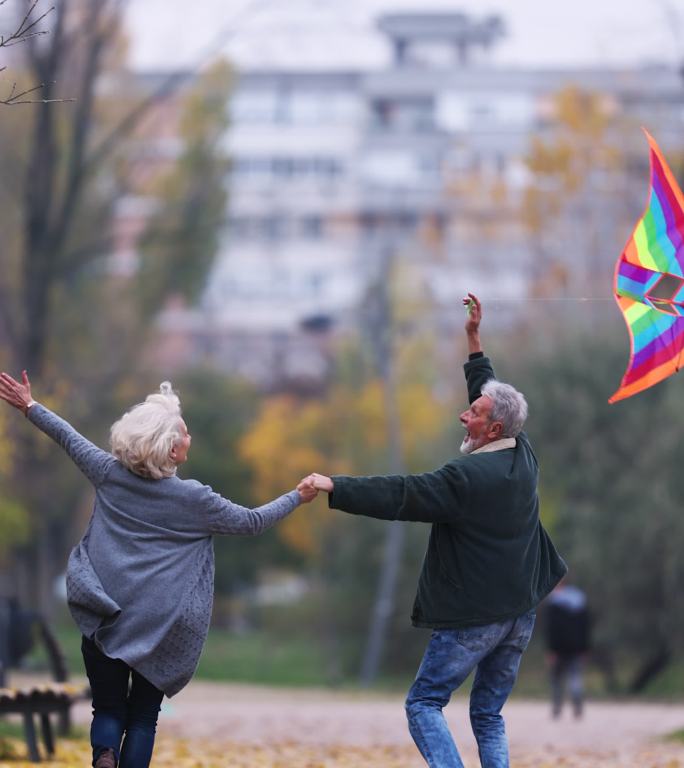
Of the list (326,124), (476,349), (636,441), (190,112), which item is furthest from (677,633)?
(326,124)

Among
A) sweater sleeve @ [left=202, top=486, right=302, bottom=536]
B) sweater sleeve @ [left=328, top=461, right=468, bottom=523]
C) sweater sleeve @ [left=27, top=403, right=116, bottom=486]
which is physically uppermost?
sweater sleeve @ [left=27, top=403, right=116, bottom=486]

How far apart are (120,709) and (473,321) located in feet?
7.79

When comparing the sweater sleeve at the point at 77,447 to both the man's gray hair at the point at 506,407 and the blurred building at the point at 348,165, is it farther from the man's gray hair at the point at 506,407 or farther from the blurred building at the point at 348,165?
the blurred building at the point at 348,165

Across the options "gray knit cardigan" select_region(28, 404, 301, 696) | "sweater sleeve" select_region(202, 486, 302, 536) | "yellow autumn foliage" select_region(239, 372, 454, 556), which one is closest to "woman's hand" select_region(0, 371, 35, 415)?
"gray knit cardigan" select_region(28, 404, 301, 696)

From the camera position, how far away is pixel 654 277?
8508 millimetres

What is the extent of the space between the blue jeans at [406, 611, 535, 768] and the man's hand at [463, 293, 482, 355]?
1351 mm

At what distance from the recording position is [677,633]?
97.5ft

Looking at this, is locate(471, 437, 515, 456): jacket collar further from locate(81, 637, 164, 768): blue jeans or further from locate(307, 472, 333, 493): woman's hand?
locate(81, 637, 164, 768): blue jeans

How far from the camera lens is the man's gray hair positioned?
7.27m

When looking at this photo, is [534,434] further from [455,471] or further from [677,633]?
[455,471]

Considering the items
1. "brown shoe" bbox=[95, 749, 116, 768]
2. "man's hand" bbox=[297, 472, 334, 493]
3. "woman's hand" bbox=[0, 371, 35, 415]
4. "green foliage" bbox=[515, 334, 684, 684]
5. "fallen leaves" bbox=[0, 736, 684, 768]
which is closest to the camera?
"brown shoe" bbox=[95, 749, 116, 768]

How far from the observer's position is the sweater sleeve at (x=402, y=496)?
6.90m

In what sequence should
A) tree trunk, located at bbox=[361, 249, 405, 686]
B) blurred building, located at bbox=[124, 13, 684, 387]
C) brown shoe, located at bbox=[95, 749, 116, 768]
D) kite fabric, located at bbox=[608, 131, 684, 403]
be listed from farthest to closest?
blurred building, located at bbox=[124, 13, 684, 387], tree trunk, located at bbox=[361, 249, 405, 686], kite fabric, located at bbox=[608, 131, 684, 403], brown shoe, located at bbox=[95, 749, 116, 768]

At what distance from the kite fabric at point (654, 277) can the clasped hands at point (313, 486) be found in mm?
1958
